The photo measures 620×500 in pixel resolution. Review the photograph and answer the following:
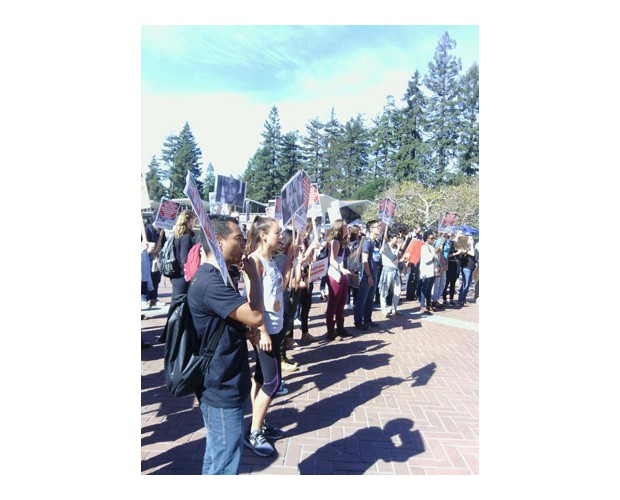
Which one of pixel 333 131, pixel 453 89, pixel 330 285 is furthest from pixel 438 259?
pixel 333 131

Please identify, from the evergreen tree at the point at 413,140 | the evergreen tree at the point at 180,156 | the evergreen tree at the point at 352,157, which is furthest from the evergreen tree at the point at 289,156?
the evergreen tree at the point at 413,140

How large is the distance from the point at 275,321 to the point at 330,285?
3212 mm

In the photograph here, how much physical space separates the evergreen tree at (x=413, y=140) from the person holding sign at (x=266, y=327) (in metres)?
36.6

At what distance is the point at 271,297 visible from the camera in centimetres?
331

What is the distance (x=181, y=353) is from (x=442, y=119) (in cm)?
3561

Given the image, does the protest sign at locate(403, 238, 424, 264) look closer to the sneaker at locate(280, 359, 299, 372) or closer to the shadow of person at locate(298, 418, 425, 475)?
the sneaker at locate(280, 359, 299, 372)

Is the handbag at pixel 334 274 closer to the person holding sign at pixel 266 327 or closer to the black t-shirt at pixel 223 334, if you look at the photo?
the person holding sign at pixel 266 327

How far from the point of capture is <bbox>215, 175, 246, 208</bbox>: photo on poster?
6426 millimetres

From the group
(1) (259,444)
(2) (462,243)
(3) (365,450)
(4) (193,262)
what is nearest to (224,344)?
(1) (259,444)

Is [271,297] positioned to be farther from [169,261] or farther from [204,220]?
[169,261]

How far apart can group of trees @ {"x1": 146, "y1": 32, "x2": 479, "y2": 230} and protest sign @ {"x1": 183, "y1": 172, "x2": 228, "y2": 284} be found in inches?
578

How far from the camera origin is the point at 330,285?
6461 millimetres

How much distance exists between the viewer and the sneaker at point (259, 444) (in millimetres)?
3133

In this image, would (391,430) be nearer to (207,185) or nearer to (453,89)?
(453,89)
